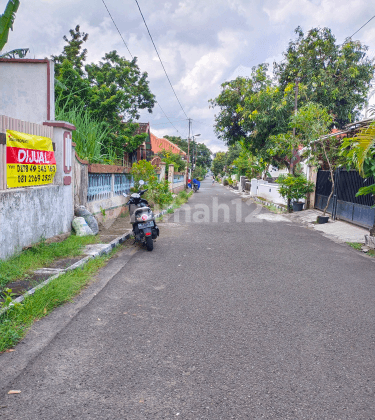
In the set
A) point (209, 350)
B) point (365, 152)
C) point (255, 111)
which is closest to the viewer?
point (209, 350)

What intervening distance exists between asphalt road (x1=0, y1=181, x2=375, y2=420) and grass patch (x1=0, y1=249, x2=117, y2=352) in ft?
0.43

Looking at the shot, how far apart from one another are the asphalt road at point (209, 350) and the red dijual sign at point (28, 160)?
2.30 metres

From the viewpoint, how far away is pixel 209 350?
3266mm

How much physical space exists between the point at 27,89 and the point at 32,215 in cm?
311

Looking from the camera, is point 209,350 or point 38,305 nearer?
point 209,350

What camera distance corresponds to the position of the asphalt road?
2.49 meters

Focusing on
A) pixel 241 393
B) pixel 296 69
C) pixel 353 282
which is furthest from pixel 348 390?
pixel 296 69

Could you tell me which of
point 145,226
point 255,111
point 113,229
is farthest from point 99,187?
point 255,111

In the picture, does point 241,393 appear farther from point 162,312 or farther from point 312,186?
point 312,186

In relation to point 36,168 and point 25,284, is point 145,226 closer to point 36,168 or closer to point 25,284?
point 36,168

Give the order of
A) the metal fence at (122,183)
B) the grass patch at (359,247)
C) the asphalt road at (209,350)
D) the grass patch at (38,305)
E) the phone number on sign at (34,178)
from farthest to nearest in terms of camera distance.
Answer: the metal fence at (122,183)
the grass patch at (359,247)
the phone number on sign at (34,178)
the grass patch at (38,305)
the asphalt road at (209,350)

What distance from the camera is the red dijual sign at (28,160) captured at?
570 cm

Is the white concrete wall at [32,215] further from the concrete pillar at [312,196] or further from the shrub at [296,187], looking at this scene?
the concrete pillar at [312,196]

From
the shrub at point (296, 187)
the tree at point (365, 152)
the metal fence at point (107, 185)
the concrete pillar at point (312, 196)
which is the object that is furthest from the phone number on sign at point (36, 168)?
the concrete pillar at point (312, 196)
